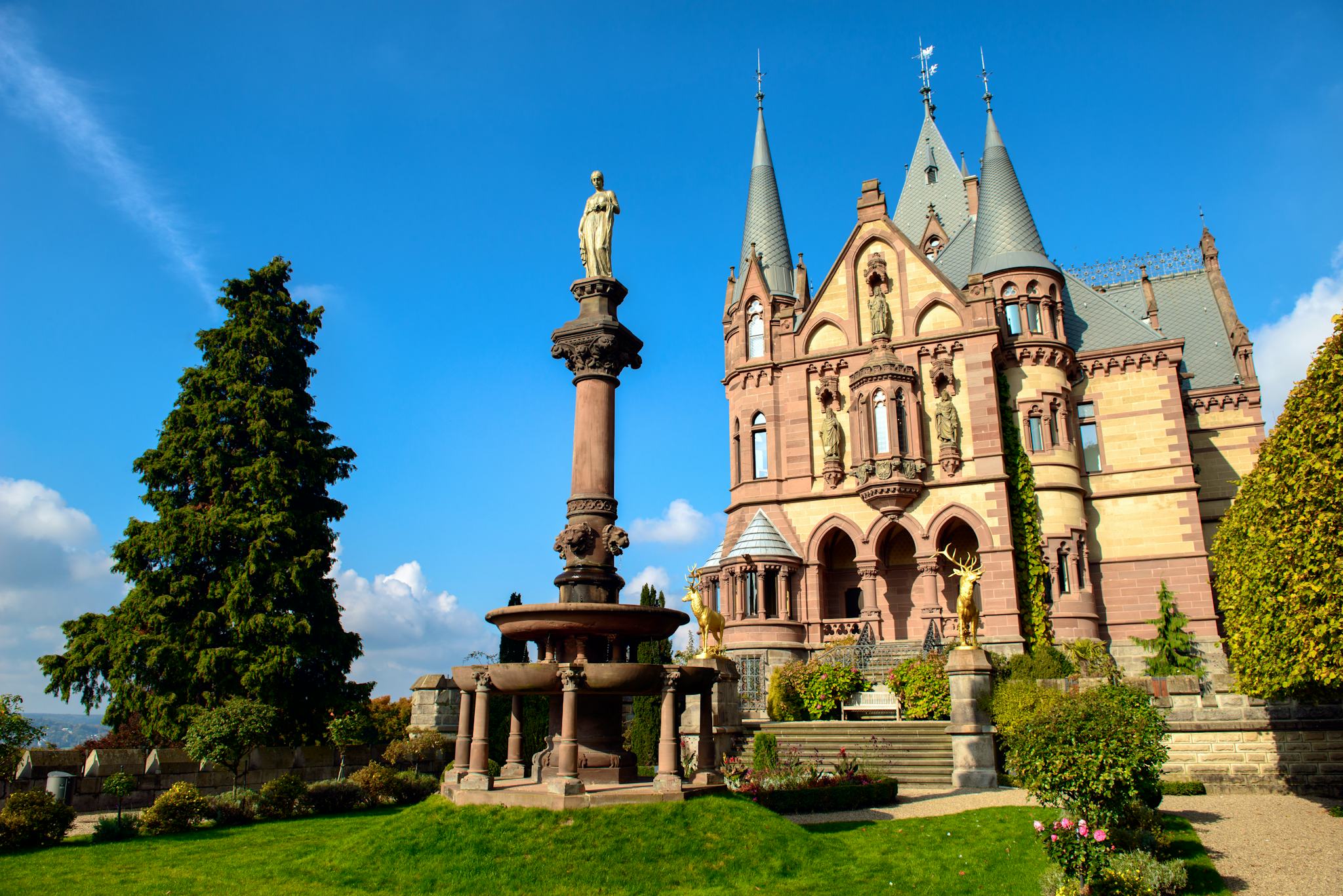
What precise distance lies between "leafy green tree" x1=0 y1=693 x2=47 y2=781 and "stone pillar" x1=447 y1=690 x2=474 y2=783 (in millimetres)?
8802

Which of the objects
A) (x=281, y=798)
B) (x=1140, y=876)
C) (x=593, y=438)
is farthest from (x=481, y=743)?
(x=1140, y=876)

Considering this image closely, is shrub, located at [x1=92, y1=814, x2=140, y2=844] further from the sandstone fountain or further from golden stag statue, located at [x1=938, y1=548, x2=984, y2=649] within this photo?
golden stag statue, located at [x1=938, y1=548, x2=984, y2=649]

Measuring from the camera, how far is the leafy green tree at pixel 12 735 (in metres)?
15.4

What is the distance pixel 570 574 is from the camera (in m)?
13.0

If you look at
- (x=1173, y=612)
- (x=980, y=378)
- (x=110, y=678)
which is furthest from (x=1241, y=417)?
(x=110, y=678)

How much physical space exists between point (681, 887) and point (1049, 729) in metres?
4.54

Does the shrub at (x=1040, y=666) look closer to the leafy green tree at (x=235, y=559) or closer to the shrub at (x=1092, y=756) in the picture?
the shrub at (x=1092, y=756)

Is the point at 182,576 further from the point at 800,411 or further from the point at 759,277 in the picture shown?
the point at 759,277

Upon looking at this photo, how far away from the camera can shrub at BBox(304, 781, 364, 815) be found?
16703mm

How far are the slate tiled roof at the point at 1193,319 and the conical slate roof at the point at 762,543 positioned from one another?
2187 centimetres

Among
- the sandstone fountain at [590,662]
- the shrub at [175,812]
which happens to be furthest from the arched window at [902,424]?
the shrub at [175,812]

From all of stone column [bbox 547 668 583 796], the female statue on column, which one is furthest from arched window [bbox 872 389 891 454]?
stone column [bbox 547 668 583 796]

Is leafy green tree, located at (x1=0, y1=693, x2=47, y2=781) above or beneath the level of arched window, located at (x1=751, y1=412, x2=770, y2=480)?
beneath

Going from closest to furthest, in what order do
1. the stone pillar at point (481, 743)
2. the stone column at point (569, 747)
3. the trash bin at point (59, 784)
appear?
the stone column at point (569, 747) → the stone pillar at point (481, 743) → the trash bin at point (59, 784)
